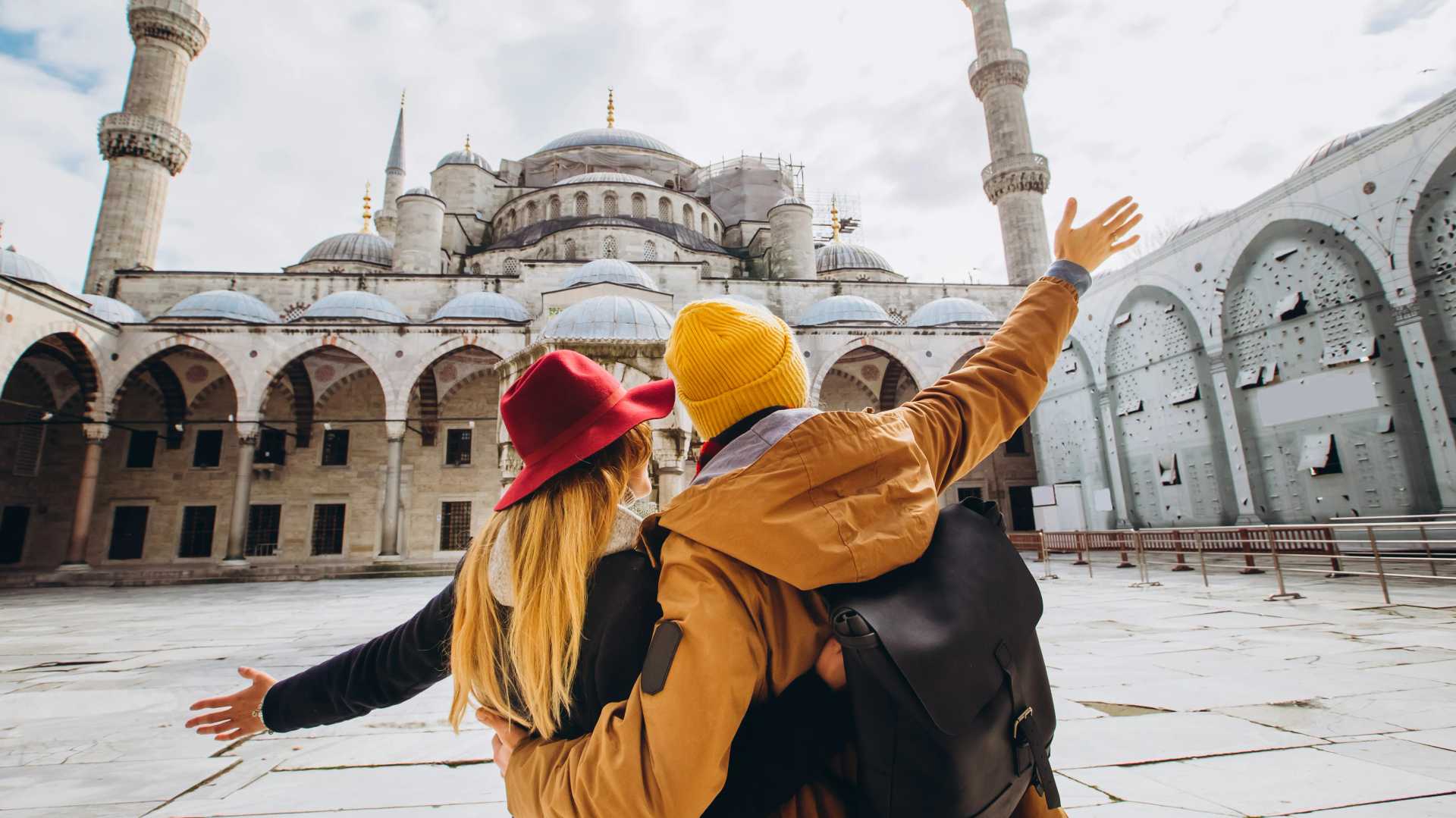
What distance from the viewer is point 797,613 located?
765 millimetres

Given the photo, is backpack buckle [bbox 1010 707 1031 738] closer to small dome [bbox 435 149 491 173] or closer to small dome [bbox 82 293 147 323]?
small dome [bbox 82 293 147 323]

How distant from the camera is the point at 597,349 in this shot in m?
5.21

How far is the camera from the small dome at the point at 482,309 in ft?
49.3

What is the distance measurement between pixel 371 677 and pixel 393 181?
28949 millimetres

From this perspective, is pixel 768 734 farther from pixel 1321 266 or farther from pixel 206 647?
pixel 1321 266

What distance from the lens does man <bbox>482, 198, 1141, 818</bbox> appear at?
26.8 inches

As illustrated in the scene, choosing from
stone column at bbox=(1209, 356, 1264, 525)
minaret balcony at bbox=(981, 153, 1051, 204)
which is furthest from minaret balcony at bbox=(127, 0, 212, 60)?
stone column at bbox=(1209, 356, 1264, 525)

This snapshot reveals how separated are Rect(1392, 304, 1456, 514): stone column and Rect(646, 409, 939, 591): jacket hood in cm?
1002

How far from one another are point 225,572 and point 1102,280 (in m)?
17.4

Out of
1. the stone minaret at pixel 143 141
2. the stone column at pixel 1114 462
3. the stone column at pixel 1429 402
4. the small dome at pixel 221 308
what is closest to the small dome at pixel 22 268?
the small dome at pixel 221 308

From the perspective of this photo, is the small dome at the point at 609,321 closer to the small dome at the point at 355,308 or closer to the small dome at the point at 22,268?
the small dome at the point at 355,308

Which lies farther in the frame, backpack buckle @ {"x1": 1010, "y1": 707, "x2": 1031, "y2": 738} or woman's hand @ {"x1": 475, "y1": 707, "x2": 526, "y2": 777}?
woman's hand @ {"x1": 475, "y1": 707, "x2": 526, "y2": 777}

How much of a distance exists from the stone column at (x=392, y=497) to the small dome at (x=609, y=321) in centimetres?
892

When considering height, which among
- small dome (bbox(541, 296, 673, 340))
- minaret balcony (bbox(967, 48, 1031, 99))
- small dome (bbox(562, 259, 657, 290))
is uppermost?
minaret balcony (bbox(967, 48, 1031, 99))
